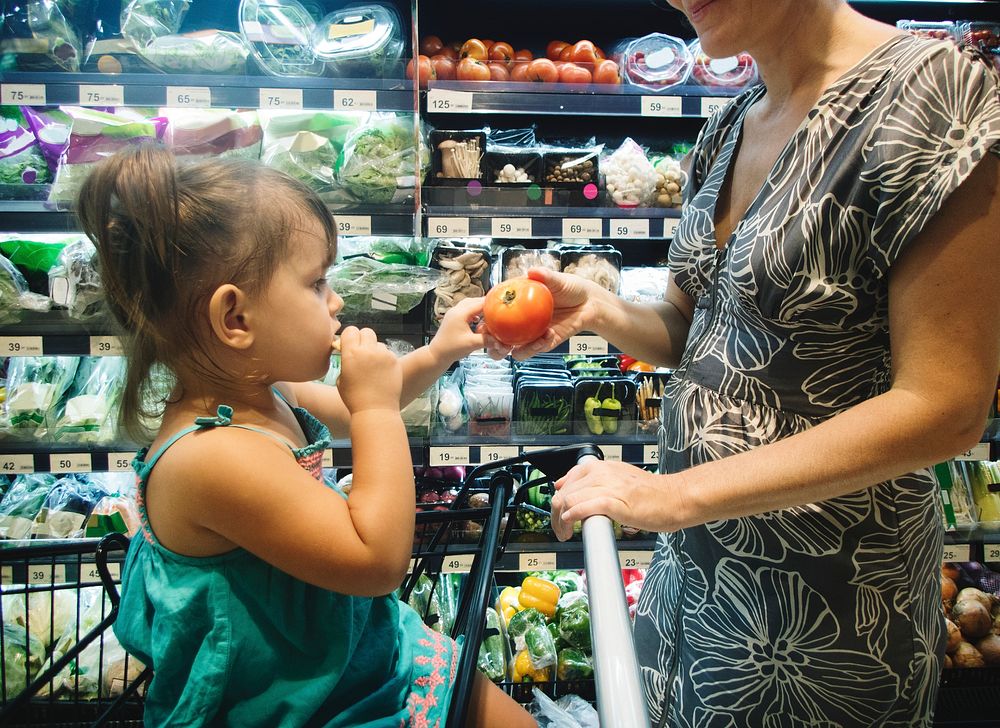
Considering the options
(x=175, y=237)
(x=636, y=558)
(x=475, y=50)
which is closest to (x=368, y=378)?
(x=175, y=237)

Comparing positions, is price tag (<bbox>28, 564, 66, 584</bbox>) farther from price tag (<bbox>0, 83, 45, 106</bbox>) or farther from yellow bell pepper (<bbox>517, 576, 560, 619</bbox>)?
yellow bell pepper (<bbox>517, 576, 560, 619</bbox>)

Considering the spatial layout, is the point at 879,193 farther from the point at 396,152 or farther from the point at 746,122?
the point at 396,152

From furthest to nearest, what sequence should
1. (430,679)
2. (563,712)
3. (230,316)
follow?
(563,712)
(430,679)
(230,316)

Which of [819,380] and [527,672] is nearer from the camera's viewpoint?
[819,380]

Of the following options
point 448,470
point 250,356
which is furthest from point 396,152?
point 250,356

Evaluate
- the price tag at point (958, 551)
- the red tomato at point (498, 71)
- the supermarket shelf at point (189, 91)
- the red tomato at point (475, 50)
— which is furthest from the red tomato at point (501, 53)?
the price tag at point (958, 551)

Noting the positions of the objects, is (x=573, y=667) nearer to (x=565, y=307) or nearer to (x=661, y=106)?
(x=565, y=307)

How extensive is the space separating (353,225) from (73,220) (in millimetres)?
845

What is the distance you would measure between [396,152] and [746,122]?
57.6 inches

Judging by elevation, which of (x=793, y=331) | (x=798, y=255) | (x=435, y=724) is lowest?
(x=435, y=724)

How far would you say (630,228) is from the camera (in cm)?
255

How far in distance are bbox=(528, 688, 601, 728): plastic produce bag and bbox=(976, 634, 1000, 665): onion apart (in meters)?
1.39

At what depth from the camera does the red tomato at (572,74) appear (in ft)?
8.64

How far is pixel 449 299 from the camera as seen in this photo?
2467 millimetres
